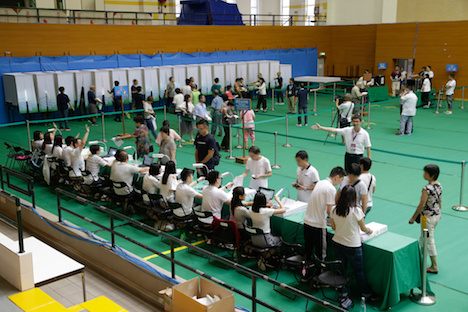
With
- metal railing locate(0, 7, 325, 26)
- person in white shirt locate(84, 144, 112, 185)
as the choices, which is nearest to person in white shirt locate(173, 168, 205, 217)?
person in white shirt locate(84, 144, 112, 185)

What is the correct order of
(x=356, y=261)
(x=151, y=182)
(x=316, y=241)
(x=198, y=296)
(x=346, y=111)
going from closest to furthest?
(x=198, y=296), (x=356, y=261), (x=316, y=241), (x=151, y=182), (x=346, y=111)

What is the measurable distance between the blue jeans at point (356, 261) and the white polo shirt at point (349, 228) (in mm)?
76

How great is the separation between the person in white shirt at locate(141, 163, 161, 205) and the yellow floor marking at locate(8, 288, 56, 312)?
3400mm

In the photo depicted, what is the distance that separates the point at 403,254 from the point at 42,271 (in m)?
4.55

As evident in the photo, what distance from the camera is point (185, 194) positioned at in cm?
820

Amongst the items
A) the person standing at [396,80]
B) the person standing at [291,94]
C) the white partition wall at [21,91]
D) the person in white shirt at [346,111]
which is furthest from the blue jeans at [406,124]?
the white partition wall at [21,91]

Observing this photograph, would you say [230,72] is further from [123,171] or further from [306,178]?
[306,178]

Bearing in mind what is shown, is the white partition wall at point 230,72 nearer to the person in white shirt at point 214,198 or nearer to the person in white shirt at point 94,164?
the person in white shirt at point 94,164

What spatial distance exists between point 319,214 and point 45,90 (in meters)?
15.9

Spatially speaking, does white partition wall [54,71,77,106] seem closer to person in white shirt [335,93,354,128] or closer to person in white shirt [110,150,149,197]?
person in white shirt [335,93,354,128]

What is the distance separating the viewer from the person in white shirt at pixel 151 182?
352 inches

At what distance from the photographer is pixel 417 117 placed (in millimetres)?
20250

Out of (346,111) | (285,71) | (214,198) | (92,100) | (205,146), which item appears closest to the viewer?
(214,198)

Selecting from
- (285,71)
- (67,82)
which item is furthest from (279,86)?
(67,82)
